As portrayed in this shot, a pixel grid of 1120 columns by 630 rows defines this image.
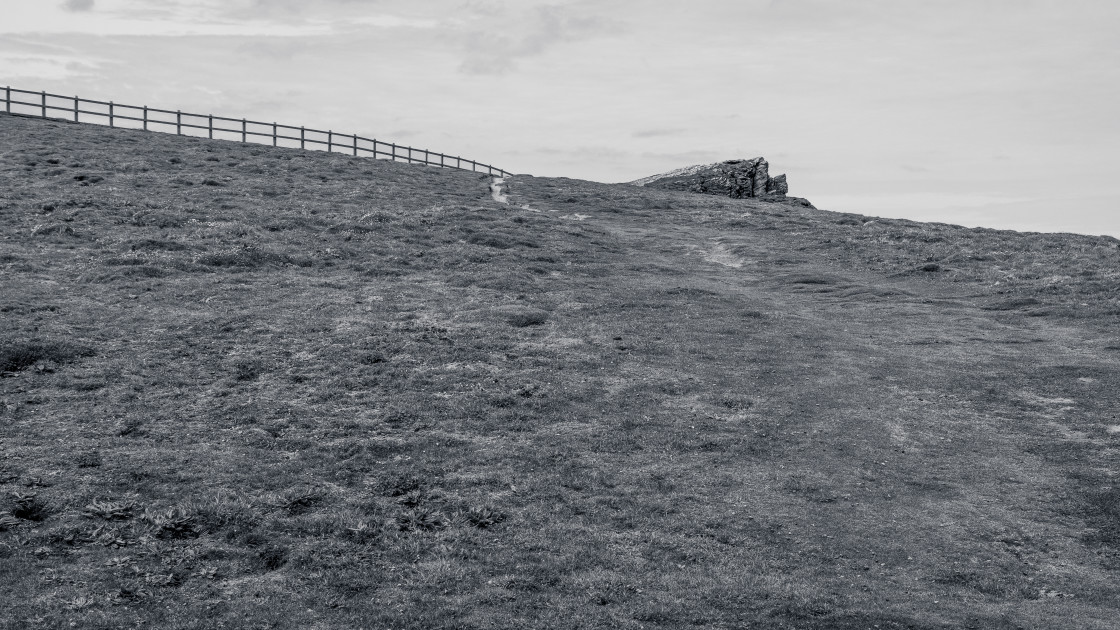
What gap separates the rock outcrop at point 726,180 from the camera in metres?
78.7

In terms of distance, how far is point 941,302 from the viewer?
118 ft

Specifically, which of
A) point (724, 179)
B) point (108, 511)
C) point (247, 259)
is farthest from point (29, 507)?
point (724, 179)

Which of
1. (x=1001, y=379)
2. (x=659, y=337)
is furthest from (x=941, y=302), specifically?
(x=659, y=337)

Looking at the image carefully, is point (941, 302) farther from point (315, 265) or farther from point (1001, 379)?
point (315, 265)

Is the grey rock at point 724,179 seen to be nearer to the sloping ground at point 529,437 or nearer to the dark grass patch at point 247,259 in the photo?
the sloping ground at point 529,437

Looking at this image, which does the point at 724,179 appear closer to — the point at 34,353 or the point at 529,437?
the point at 529,437

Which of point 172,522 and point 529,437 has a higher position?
point 529,437

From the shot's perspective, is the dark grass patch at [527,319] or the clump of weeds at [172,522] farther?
the dark grass patch at [527,319]

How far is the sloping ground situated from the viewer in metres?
13.5

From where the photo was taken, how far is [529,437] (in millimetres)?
19938

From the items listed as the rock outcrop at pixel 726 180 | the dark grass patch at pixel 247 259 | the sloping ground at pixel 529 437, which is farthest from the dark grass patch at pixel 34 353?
the rock outcrop at pixel 726 180

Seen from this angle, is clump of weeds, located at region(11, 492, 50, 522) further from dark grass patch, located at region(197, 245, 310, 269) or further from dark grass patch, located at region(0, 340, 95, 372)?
dark grass patch, located at region(197, 245, 310, 269)

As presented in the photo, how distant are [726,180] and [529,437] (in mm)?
62424

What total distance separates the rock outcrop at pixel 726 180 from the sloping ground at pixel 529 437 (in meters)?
38.3
